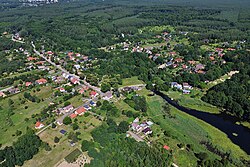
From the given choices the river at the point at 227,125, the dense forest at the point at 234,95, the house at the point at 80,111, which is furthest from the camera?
the house at the point at 80,111

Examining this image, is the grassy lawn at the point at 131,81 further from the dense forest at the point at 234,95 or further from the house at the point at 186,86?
the dense forest at the point at 234,95

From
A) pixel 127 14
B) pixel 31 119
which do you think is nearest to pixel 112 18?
pixel 127 14

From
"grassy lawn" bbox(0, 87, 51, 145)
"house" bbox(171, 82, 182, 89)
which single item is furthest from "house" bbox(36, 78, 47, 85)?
"house" bbox(171, 82, 182, 89)

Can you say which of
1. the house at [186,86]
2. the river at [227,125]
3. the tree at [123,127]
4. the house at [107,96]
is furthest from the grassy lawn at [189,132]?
the house at [186,86]

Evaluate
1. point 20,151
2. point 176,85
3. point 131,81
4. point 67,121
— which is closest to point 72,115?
point 67,121

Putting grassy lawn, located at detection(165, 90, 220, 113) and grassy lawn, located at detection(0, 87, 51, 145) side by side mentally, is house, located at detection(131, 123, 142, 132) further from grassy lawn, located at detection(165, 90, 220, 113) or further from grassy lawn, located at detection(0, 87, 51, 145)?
grassy lawn, located at detection(0, 87, 51, 145)

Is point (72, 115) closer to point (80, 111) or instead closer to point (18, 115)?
point (80, 111)

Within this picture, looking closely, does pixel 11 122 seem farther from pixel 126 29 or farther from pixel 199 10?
pixel 199 10
